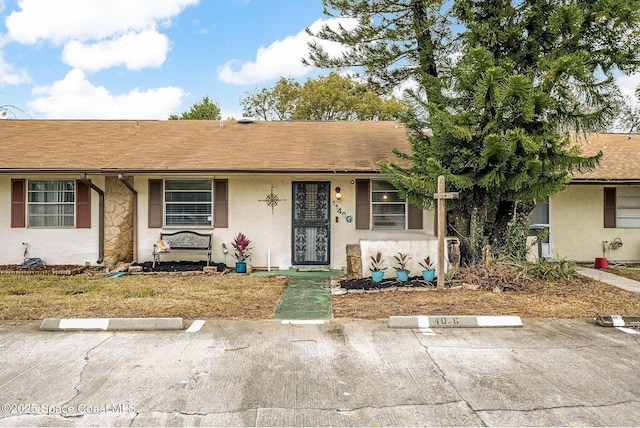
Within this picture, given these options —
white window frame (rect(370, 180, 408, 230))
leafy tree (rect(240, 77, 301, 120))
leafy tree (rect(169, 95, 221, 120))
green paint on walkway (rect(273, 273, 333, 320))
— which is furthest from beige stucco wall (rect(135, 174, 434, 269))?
leafy tree (rect(169, 95, 221, 120))

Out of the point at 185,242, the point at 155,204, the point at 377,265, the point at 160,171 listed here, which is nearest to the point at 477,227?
the point at 377,265

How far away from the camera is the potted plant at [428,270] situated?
746 cm

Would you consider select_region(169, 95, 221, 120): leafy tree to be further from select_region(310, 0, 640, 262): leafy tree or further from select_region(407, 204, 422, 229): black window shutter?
select_region(310, 0, 640, 262): leafy tree

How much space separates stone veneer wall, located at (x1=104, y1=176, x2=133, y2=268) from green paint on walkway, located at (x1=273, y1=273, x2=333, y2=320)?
4.26 m

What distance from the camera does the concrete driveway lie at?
116 inches

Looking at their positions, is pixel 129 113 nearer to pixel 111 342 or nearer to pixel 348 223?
pixel 348 223

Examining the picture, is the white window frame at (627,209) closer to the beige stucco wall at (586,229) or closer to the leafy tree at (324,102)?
the beige stucco wall at (586,229)

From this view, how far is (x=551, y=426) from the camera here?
279 cm

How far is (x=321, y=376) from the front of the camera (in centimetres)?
362

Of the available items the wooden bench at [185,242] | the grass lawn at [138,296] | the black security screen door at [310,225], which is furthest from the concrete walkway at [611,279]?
the wooden bench at [185,242]

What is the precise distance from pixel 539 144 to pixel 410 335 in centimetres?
447

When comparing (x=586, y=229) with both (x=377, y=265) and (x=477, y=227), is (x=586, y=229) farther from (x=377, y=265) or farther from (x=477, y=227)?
(x=377, y=265)

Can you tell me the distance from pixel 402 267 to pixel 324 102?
67.5 ft

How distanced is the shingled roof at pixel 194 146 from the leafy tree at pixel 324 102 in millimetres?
13510
